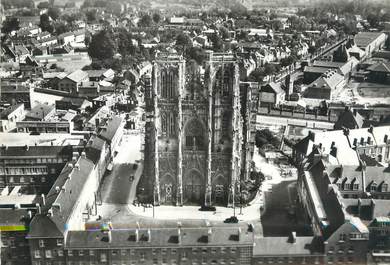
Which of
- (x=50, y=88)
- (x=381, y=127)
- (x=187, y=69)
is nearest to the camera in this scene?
(x=187, y=69)

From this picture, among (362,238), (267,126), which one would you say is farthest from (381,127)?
(362,238)

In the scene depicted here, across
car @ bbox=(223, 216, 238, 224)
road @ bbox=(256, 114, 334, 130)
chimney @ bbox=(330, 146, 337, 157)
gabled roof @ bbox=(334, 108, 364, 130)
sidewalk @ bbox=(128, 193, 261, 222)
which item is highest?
chimney @ bbox=(330, 146, 337, 157)

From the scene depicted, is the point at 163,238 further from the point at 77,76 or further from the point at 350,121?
the point at 77,76

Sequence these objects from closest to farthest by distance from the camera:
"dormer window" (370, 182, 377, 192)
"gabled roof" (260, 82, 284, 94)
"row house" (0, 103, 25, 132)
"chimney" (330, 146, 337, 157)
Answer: "dormer window" (370, 182, 377, 192)
"chimney" (330, 146, 337, 157)
"row house" (0, 103, 25, 132)
"gabled roof" (260, 82, 284, 94)

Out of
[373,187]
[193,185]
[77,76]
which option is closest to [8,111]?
[77,76]

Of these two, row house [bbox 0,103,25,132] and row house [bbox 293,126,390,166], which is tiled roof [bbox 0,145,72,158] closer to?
row house [bbox 0,103,25,132]

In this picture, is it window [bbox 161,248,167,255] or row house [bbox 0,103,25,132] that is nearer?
window [bbox 161,248,167,255]

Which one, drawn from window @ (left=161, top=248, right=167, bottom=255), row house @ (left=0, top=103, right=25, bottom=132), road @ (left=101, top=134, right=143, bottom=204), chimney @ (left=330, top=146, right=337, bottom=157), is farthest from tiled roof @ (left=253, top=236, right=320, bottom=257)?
row house @ (left=0, top=103, right=25, bottom=132)

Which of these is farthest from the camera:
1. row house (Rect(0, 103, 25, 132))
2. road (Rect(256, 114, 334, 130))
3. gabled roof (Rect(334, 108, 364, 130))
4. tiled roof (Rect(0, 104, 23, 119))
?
road (Rect(256, 114, 334, 130))

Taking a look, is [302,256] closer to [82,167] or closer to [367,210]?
[367,210]
